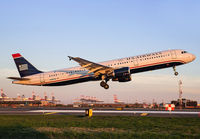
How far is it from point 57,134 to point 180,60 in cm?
3243

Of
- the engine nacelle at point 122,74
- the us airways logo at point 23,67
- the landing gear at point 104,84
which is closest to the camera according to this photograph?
the engine nacelle at point 122,74

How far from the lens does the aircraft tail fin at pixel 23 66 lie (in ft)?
169

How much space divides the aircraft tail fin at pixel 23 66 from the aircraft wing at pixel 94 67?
1300 cm

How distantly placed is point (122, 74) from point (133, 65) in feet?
9.23

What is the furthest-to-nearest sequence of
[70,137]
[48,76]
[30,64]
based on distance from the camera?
[30,64] → [48,76] → [70,137]

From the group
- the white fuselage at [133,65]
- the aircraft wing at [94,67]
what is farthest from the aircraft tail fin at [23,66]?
the aircraft wing at [94,67]

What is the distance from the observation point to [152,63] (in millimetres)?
42594

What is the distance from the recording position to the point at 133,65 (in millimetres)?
43438

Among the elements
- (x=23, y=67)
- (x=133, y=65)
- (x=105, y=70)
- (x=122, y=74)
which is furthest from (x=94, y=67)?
(x=23, y=67)

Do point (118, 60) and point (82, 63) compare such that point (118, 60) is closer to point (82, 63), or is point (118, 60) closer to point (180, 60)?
point (82, 63)

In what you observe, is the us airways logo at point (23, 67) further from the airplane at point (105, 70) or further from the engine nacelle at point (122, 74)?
the engine nacelle at point (122, 74)

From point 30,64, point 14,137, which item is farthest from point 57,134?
point 30,64

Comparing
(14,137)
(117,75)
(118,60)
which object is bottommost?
(14,137)

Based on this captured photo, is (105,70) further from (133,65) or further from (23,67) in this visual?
(23,67)
